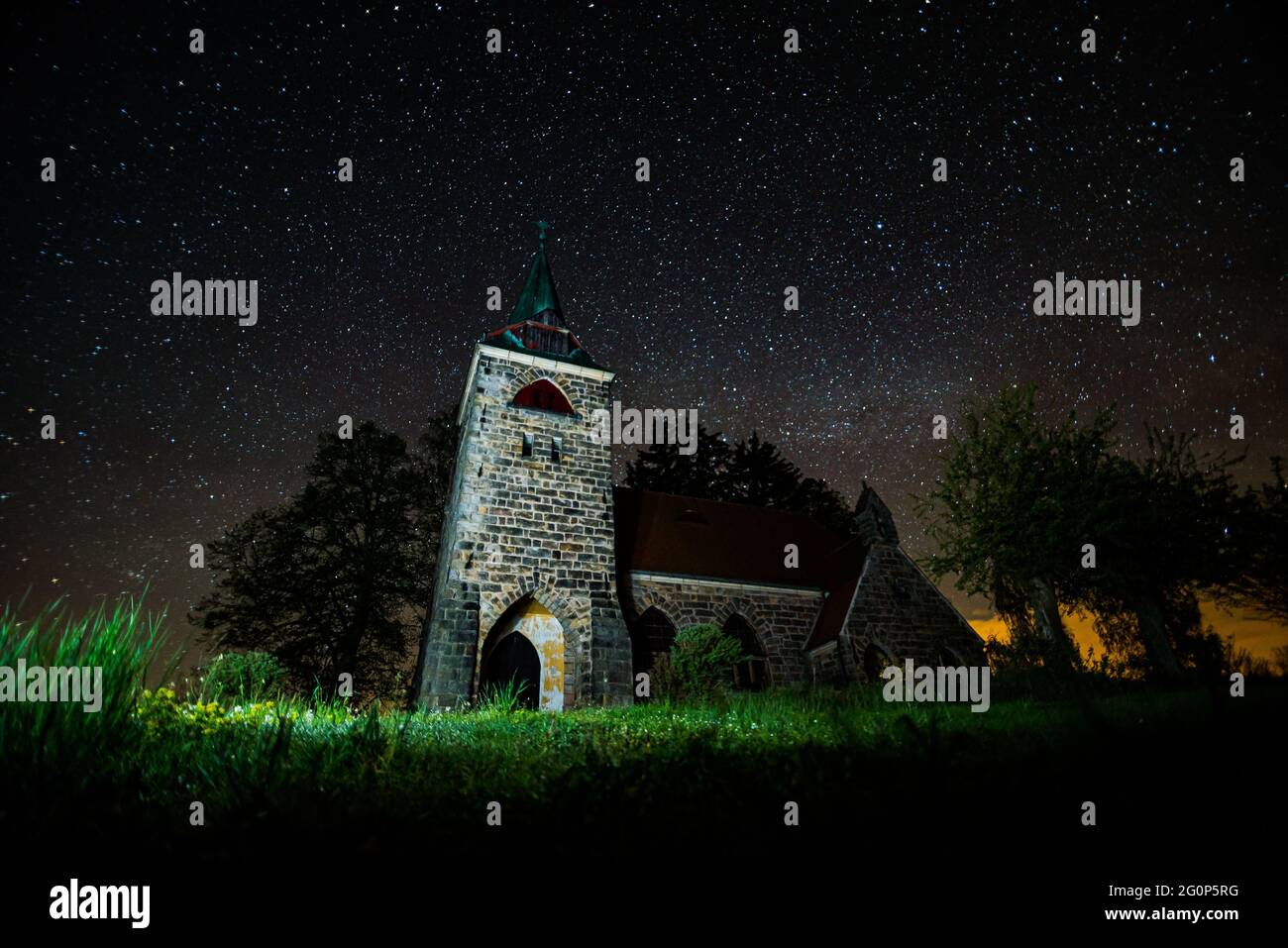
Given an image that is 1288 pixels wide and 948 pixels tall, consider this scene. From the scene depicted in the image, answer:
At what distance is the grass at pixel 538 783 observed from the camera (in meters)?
3.00

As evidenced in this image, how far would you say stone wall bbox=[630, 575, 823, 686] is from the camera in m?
19.1

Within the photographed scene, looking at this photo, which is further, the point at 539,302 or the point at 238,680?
the point at 539,302

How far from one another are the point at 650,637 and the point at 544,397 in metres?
8.37

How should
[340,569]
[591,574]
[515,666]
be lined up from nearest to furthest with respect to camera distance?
[515,666], [591,574], [340,569]

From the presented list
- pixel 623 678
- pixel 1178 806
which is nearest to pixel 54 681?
pixel 1178 806

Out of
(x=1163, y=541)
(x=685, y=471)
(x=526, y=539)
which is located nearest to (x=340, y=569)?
(x=526, y=539)

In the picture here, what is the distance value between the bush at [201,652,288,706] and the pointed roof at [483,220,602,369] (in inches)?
429

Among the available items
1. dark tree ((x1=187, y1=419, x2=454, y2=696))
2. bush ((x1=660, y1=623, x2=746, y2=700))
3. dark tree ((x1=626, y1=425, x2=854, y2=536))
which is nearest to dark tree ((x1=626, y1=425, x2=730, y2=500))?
dark tree ((x1=626, y1=425, x2=854, y2=536))

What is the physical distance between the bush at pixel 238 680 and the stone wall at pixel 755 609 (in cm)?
984

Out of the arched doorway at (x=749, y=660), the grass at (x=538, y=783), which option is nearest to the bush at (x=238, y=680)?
the grass at (x=538, y=783)

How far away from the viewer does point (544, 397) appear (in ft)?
63.5

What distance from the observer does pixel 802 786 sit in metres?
3.83

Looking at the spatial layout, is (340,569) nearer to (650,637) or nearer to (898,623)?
(650,637)
